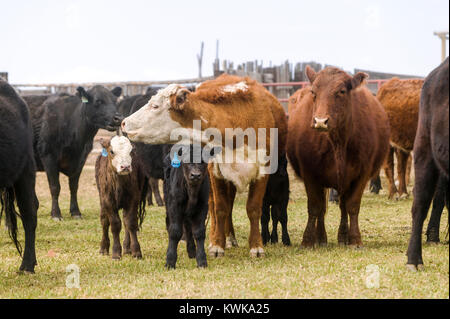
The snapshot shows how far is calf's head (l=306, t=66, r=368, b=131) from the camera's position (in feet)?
22.8

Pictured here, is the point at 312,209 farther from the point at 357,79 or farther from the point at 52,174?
the point at 52,174

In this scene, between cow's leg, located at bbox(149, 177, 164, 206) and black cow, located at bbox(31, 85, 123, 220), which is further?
cow's leg, located at bbox(149, 177, 164, 206)

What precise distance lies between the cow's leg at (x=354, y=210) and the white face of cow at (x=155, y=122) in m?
2.22

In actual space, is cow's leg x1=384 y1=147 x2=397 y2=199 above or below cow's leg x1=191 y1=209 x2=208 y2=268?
below

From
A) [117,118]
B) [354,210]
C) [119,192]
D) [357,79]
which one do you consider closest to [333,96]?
[357,79]

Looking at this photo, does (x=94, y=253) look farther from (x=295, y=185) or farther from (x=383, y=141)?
(x=295, y=185)

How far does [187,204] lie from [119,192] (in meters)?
1.11

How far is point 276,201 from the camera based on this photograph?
8258 mm

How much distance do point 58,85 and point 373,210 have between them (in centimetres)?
1548

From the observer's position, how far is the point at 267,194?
8.20 m

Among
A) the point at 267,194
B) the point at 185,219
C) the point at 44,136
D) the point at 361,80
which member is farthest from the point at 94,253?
the point at 44,136

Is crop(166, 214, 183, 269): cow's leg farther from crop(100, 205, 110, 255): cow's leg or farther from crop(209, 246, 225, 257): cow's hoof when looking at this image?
crop(100, 205, 110, 255): cow's leg

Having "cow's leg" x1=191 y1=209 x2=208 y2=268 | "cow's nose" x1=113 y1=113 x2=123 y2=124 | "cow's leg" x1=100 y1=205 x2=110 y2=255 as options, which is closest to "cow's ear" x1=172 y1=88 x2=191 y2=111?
"cow's leg" x1=191 y1=209 x2=208 y2=268

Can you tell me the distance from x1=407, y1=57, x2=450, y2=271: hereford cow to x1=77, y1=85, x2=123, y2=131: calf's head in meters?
6.96
